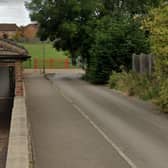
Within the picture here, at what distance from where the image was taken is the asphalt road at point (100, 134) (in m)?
12.3

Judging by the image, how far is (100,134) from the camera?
54.1 feet

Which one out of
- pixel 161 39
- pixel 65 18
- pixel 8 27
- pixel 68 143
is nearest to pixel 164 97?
pixel 161 39

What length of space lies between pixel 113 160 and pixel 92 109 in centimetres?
1212

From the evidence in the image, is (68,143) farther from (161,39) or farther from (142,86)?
(142,86)

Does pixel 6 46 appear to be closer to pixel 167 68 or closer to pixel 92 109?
pixel 92 109

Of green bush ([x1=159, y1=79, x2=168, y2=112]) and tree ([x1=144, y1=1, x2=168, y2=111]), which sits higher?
tree ([x1=144, y1=1, x2=168, y2=111])

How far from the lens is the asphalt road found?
40.5 feet

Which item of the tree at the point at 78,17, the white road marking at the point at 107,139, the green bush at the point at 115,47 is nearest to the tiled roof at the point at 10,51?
the white road marking at the point at 107,139

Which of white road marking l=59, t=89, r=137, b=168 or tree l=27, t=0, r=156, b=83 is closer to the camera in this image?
white road marking l=59, t=89, r=137, b=168

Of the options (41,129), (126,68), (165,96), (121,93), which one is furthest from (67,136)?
(126,68)

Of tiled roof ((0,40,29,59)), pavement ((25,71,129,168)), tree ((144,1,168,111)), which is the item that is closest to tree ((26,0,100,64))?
tiled roof ((0,40,29,59))

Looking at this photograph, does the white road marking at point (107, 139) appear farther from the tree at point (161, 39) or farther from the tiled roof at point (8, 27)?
the tiled roof at point (8, 27)

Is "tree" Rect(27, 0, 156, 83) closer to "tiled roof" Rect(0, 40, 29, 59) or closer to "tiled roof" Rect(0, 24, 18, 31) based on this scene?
"tiled roof" Rect(0, 40, 29, 59)

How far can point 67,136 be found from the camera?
53.2 feet
